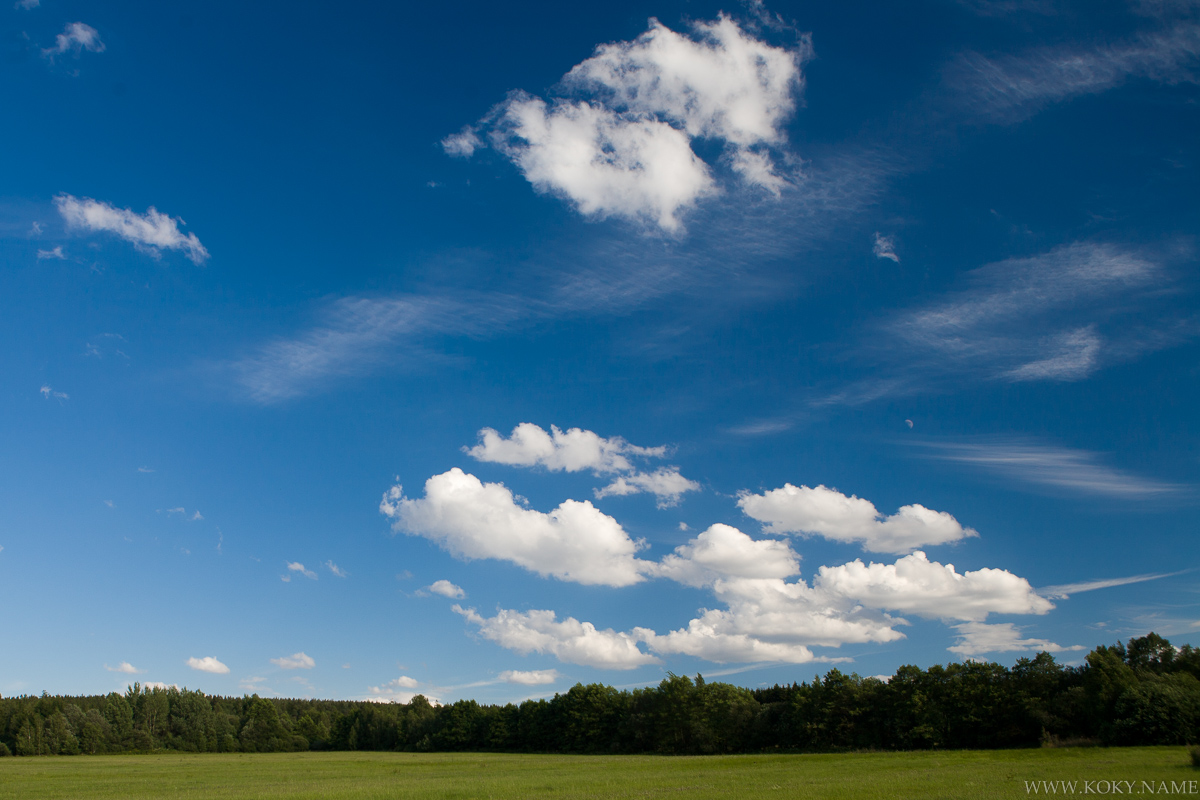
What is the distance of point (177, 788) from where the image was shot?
50094mm

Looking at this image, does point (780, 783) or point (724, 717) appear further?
point (724, 717)

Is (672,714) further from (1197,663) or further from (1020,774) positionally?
(1020,774)

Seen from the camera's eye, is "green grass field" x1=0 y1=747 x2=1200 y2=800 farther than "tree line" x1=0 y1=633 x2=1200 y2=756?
No

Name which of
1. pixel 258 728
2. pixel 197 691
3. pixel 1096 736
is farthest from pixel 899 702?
pixel 197 691

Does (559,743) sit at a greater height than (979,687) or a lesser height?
lesser

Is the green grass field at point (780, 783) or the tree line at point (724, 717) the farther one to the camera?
the tree line at point (724, 717)

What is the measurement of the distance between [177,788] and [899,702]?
7963cm

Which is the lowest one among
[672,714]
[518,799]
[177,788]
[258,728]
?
[258,728]

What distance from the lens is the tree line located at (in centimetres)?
7138

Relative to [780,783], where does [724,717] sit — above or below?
below

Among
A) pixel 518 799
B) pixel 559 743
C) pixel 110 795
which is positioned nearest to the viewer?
pixel 518 799

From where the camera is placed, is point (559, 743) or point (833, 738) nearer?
point (833, 738)

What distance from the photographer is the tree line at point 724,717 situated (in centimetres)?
7138

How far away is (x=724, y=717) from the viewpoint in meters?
105
